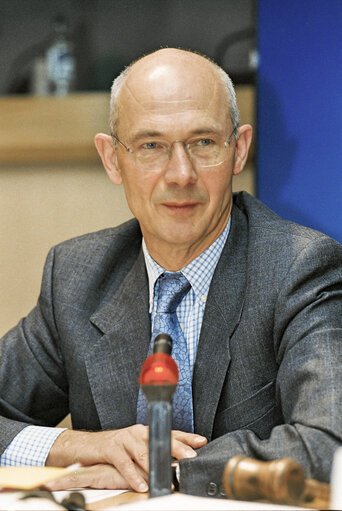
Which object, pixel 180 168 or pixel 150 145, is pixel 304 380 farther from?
pixel 150 145

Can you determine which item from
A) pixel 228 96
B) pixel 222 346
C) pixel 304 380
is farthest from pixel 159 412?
pixel 228 96

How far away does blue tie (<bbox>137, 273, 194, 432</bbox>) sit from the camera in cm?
161

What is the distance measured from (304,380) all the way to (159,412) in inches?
16.4

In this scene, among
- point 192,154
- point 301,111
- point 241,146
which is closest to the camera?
point 192,154

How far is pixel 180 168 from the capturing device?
1626 mm

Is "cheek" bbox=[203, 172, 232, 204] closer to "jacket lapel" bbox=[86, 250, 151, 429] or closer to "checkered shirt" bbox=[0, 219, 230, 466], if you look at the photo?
"checkered shirt" bbox=[0, 219, 230, 466]

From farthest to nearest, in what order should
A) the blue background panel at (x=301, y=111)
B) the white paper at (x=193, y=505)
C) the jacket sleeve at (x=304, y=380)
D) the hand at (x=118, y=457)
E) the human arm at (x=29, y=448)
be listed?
the blue background panel at (x=301, y=111)
the human arm at (x=29, y=448)
the hand at (x=118, y=457)
the jacket sleeve at (x=304, y=380)
the white paper at (x=193, y=505)

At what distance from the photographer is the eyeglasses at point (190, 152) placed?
167 cm

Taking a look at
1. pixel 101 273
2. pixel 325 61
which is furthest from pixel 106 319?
pixel 325 61

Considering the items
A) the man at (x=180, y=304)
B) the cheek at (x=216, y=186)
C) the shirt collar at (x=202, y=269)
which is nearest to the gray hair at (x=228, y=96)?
the man at (x=180, y=304)

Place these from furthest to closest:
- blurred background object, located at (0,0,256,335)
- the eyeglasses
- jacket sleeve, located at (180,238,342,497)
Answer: blurred background object, located at (0,0,256,335) < the eyeglasses < jacket sleeve, located at (180,238,342,497)

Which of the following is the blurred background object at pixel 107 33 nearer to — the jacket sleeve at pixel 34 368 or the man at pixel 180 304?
the man at pixel 180 304

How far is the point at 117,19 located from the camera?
9.05 feet

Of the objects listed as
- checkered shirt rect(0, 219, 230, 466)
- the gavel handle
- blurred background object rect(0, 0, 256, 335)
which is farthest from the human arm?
blurred background object rect(0, 0, 256, 335)
